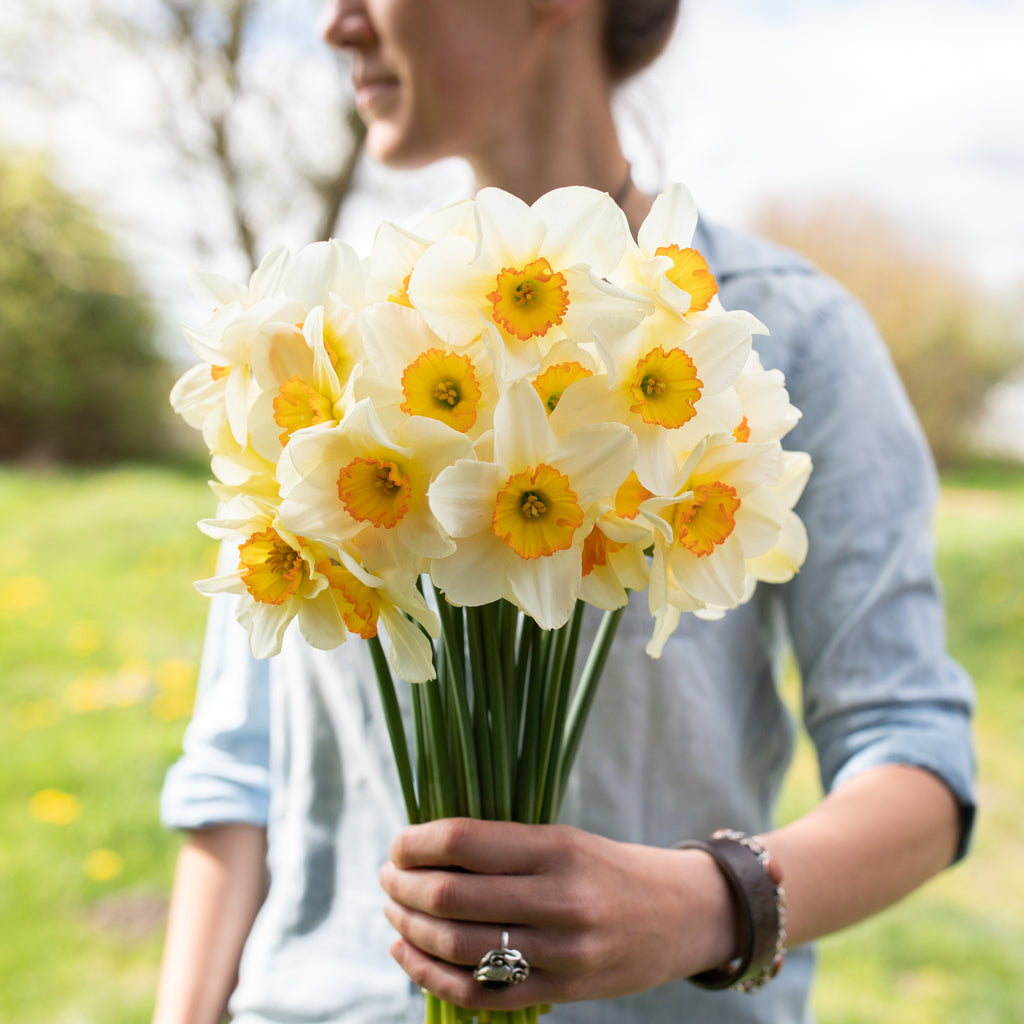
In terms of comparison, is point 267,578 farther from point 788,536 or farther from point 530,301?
point 788,536

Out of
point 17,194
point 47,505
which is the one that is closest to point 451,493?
point 47,505

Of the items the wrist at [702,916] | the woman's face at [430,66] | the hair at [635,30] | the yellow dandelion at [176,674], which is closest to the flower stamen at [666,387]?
the wrist at [702,916]

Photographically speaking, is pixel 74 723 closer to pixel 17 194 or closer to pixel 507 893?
pixel 507 893

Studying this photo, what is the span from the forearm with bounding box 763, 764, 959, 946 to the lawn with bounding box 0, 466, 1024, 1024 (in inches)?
57.8

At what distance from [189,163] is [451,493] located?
13.6 ft

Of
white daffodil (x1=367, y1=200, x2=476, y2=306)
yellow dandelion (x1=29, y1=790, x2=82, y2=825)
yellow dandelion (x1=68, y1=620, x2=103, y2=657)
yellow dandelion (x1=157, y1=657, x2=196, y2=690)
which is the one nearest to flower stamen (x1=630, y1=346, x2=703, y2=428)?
white daffodil (x1=367, y1=200, x2=476, y2=306)

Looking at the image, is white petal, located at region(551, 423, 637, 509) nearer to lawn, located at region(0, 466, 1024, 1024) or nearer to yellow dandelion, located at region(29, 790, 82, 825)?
lawn, located at region(0, 466, 1024, 1024)

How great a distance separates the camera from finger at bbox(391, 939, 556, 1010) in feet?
1.80

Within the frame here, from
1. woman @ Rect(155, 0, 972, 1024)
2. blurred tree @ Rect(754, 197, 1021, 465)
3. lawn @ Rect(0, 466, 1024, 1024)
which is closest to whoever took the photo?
woman @ Rect(155, 0, 972, 1024)

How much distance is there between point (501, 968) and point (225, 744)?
1.57 ft

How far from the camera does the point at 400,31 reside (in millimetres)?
805

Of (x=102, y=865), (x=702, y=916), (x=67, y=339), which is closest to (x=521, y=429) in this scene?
(x=702, y=916)

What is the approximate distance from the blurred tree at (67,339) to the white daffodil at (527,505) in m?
5.75

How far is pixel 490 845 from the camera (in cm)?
55
